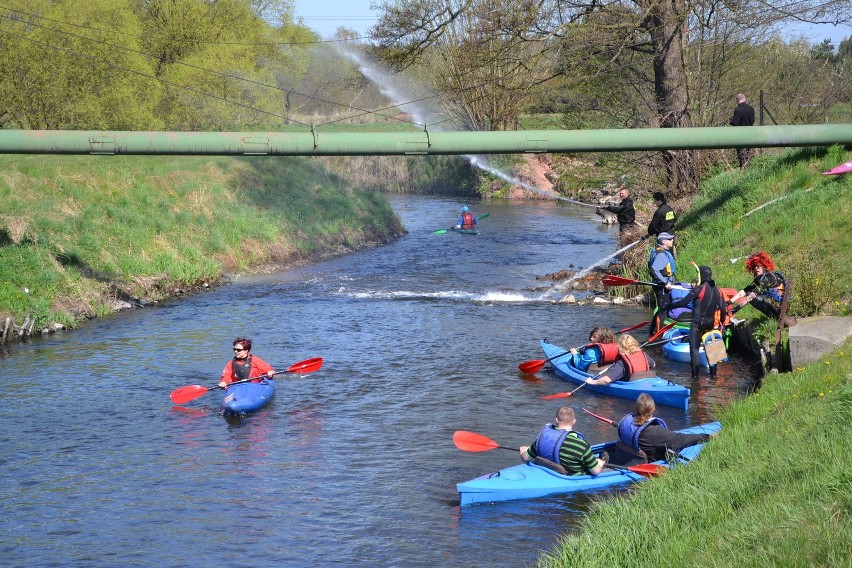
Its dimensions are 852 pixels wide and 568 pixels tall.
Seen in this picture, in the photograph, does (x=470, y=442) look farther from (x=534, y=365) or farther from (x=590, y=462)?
(x=534, y=365)

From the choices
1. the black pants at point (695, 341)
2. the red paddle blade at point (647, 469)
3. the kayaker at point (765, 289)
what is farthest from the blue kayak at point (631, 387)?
the red paddle blade at point (647, 469)

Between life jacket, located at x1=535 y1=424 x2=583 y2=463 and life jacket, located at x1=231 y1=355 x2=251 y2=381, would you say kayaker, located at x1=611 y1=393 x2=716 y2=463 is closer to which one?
life jacket, located at x1=535 y1=424 x2=583 y2=463

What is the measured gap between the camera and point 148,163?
97.0 ft

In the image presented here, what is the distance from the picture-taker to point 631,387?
13672 mm

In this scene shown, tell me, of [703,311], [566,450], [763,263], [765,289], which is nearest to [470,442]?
[566,450]

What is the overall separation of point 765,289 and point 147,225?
16026 mm

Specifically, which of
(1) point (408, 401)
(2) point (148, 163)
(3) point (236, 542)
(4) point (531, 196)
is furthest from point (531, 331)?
(4) point (531, 196)

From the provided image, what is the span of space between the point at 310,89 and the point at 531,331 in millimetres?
37340

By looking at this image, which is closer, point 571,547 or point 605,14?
point 571,547

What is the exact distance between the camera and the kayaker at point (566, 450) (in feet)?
32.6

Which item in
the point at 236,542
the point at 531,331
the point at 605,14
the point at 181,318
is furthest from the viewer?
the point at 605,14

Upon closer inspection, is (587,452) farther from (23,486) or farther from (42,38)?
(42,38)

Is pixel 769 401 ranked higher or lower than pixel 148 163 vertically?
lower

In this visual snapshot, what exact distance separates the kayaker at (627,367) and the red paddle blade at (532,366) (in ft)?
4.06
